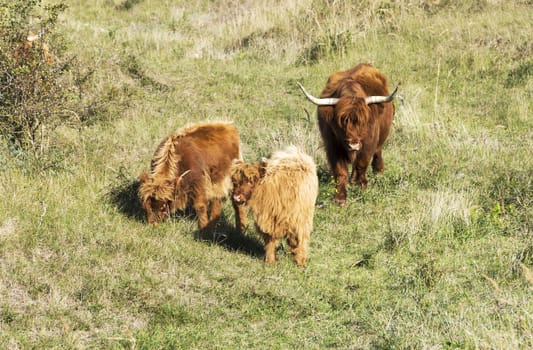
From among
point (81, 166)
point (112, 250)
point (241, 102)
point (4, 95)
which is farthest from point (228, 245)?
point (241, 102)

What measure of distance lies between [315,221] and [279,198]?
5.09 ft

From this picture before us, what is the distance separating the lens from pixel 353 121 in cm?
813

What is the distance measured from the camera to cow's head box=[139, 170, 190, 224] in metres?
7.12

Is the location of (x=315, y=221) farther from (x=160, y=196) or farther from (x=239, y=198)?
(x=160, y=196)

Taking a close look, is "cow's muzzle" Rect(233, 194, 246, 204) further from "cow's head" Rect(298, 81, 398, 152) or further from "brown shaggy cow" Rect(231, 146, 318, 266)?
"cow's head" Rect(298, 81, 398, 152)

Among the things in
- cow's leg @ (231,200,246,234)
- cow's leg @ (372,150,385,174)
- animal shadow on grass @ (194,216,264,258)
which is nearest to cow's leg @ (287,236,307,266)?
animal shadow on grass @ (194,216,264,258)

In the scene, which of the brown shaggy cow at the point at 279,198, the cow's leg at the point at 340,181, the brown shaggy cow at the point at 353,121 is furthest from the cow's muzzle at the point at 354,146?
the brown shaggy cow at the point at 279,198

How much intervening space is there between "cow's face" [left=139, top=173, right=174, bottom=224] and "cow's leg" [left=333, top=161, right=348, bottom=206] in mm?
2183

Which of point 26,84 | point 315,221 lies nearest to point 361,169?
point 315,221

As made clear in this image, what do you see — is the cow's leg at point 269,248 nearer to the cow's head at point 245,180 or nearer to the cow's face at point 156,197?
the cow's head at point 245,180

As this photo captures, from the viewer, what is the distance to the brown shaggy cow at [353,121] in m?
8.16

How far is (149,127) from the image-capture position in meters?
10.4

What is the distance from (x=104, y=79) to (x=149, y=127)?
1982mm

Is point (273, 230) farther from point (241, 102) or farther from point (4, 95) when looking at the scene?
point (241, 102)
